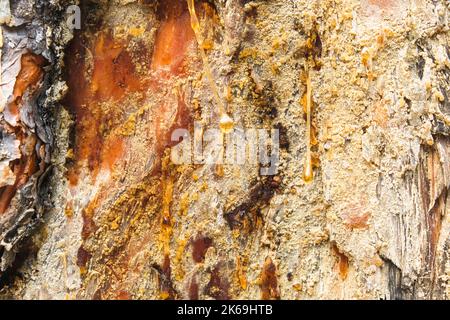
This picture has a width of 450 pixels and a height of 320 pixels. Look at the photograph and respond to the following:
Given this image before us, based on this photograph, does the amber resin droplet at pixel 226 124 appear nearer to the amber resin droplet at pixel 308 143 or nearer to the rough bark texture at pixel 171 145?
the rough bark texture at pixel 171 145

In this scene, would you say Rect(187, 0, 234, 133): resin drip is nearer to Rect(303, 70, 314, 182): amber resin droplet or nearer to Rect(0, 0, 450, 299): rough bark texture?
Rect(0, 0, 450, 299): rough bark texture

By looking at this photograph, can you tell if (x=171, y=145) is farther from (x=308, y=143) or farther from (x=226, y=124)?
(x=308, y=143)


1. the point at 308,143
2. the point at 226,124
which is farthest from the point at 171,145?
the point at 308,143

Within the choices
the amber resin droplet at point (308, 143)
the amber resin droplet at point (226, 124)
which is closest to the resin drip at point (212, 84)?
the amber resin droplet at point (226, 124)

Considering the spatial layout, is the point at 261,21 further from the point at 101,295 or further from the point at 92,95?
the point at 101,295

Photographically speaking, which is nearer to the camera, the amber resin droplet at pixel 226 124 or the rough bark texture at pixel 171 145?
the rough bark texture at pixel 171 145

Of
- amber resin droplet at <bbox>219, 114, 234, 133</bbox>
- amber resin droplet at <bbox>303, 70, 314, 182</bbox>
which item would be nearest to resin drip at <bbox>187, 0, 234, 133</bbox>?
amber resin droplet at <bbox>219, 114, 234, 133</bbox>

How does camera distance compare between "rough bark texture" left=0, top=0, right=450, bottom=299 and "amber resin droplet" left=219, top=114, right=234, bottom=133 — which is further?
"amber resin droplet" left=219, top=114, right=234, bottom=133

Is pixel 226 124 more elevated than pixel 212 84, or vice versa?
pixel 212 84

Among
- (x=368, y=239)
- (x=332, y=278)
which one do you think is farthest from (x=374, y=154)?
(x=332, y=278)
